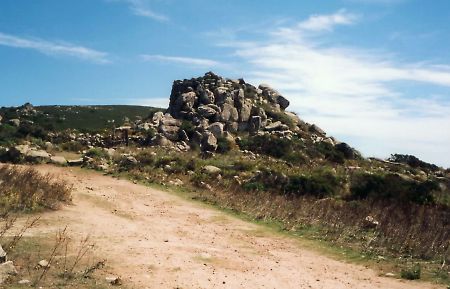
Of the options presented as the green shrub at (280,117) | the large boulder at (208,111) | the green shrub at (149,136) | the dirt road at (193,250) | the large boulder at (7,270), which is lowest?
the dirt road at (193,250)

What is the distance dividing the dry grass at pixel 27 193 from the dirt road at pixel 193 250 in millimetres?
608

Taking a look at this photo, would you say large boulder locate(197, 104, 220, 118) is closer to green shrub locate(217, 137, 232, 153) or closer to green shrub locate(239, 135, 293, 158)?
green shrub locate(239, 135, 293, 158)

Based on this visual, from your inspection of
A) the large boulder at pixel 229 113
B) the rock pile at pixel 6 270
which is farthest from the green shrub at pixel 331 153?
the rock pile at pixel 6 270

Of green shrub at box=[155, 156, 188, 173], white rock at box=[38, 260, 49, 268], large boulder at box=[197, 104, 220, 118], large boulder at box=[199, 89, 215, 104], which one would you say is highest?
large boulder at box=[199, 89, 215, 104]

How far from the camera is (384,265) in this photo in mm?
11305

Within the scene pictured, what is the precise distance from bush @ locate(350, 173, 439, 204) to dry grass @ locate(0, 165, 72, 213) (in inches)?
648

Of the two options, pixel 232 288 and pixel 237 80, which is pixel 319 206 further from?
pixel 237 80

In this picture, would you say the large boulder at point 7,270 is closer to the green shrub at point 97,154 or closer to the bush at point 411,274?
the bush at point 411,274

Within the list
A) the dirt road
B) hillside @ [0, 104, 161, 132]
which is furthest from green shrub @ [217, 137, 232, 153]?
hillside @ [0, 104, 161, 132]

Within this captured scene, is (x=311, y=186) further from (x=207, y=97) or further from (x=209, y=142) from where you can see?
(x=207, y=97)

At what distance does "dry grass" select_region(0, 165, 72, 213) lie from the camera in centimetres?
1364

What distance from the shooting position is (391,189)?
78.7 ft

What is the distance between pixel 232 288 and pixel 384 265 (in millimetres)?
4918

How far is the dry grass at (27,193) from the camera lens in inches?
537
